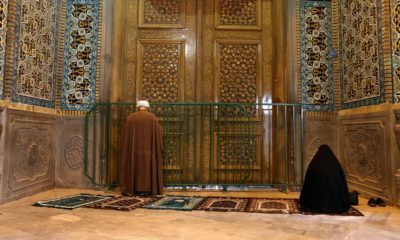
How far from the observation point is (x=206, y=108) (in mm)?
4828

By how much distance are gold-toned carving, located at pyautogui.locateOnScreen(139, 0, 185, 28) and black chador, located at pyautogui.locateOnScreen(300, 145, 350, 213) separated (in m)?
3.11

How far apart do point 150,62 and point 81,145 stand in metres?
1.65

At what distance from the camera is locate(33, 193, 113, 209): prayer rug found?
11.0ft

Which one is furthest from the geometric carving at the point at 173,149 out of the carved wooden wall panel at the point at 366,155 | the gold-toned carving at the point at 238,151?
the carved wooden wall panel at the point at 366,155

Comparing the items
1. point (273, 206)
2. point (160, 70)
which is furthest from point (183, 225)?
point (160, 70)

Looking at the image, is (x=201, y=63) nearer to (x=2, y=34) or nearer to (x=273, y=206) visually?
(x=273, y=206)

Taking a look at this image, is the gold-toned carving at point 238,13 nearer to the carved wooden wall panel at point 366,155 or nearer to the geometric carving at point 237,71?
the geometric carving at point 237,71

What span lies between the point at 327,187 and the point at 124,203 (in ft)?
7.21

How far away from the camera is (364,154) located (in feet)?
13.1

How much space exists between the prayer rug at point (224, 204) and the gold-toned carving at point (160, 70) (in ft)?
5.96

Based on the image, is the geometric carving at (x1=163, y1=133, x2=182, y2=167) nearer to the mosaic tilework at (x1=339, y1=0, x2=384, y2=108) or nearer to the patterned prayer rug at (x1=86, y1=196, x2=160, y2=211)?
the patterned prayer rug at (x1=86, y1=196, x2=160, y2=211)

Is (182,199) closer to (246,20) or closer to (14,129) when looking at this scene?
(14,129)

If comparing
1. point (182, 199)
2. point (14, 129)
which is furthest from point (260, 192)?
point (14, 129)

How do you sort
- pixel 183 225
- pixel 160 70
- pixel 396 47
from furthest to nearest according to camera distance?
pixel 160 70, pixel 396 47, pixel 183 225
